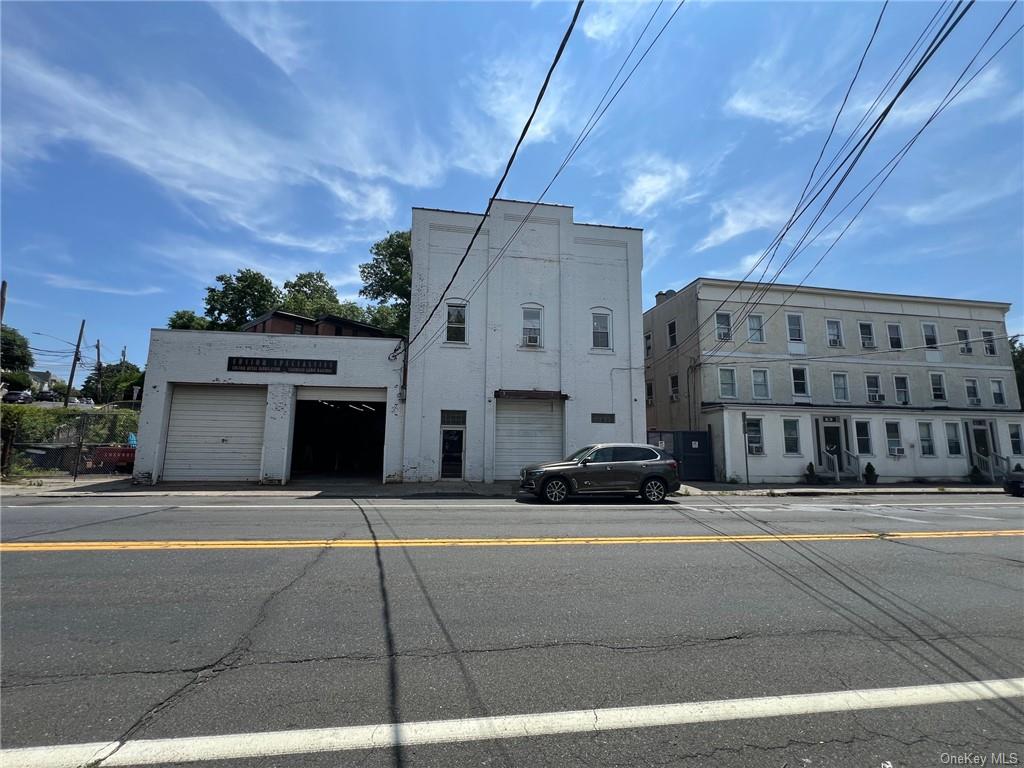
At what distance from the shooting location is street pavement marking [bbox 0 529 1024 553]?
6566 millimetres

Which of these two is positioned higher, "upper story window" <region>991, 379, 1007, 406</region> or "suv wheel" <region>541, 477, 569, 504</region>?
"upper story window" <region>991, 379, 1007, 406</region>

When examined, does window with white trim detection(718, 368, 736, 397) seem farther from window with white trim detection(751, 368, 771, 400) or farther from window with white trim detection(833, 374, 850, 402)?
window with white trim detection(833, 374, 850, 402)

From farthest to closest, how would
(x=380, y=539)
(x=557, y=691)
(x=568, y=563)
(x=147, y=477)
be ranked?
(x=147, y=477) < (x=380, y=539) < (x=568, y=563) < (x=557, y=691)

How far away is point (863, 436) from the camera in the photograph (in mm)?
23469

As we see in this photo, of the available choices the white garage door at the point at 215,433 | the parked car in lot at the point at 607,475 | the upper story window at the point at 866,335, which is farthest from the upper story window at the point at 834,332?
the white garage door at the point at 215,433

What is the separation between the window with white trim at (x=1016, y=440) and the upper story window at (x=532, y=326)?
83.8ft

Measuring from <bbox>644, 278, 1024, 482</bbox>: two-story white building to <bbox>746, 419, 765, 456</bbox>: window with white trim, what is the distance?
5 cm

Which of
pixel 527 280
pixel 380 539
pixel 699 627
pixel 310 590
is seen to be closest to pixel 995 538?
pixel 699 627

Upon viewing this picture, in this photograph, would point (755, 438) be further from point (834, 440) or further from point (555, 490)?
point (555, 490)

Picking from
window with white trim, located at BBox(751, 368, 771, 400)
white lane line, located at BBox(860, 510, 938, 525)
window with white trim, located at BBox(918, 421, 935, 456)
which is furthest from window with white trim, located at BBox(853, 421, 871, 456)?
white lane line, located at BBox(860, 510, 938, 525)

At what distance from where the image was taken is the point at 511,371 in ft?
A: 63.5

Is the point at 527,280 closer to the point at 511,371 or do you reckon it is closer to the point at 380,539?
the point at 511,371

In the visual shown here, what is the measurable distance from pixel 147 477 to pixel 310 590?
15.7 meters

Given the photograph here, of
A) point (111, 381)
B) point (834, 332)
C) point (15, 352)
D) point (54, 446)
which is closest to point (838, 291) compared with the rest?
point (834, 332)
